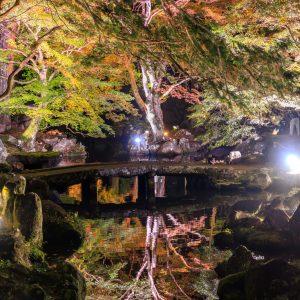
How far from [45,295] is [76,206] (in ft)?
32.9

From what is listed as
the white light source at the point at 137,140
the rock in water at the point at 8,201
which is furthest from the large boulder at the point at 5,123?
the rock in water at the point at 8,201

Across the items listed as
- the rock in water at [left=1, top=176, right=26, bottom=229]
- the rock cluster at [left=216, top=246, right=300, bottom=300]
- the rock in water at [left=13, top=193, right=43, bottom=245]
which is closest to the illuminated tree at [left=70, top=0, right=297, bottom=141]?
the rock cluster at [left=216, top=246, right=300, bottom=300]

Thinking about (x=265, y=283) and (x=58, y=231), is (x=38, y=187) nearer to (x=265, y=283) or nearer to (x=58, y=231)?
(x=58, y=231)

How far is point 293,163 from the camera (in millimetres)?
19656

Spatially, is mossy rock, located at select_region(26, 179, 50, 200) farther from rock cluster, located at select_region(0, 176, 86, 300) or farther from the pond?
the pond

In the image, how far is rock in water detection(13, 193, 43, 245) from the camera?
30.2 feet

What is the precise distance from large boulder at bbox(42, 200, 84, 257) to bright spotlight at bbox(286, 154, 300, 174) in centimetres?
1102

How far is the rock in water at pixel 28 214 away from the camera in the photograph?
9.21m

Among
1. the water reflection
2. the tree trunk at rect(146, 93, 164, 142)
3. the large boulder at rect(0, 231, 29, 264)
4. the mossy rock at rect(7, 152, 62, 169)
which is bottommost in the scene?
the water reflection

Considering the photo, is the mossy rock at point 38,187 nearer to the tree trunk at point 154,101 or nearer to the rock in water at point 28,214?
the rock in water at point 28,214

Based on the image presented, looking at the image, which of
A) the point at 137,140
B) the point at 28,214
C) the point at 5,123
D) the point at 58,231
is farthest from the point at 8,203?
the point at 137,140

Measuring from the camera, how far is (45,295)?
19.5 ft

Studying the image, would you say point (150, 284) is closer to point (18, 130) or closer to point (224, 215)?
point (224, 215)

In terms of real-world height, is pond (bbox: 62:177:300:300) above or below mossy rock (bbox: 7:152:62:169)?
below
